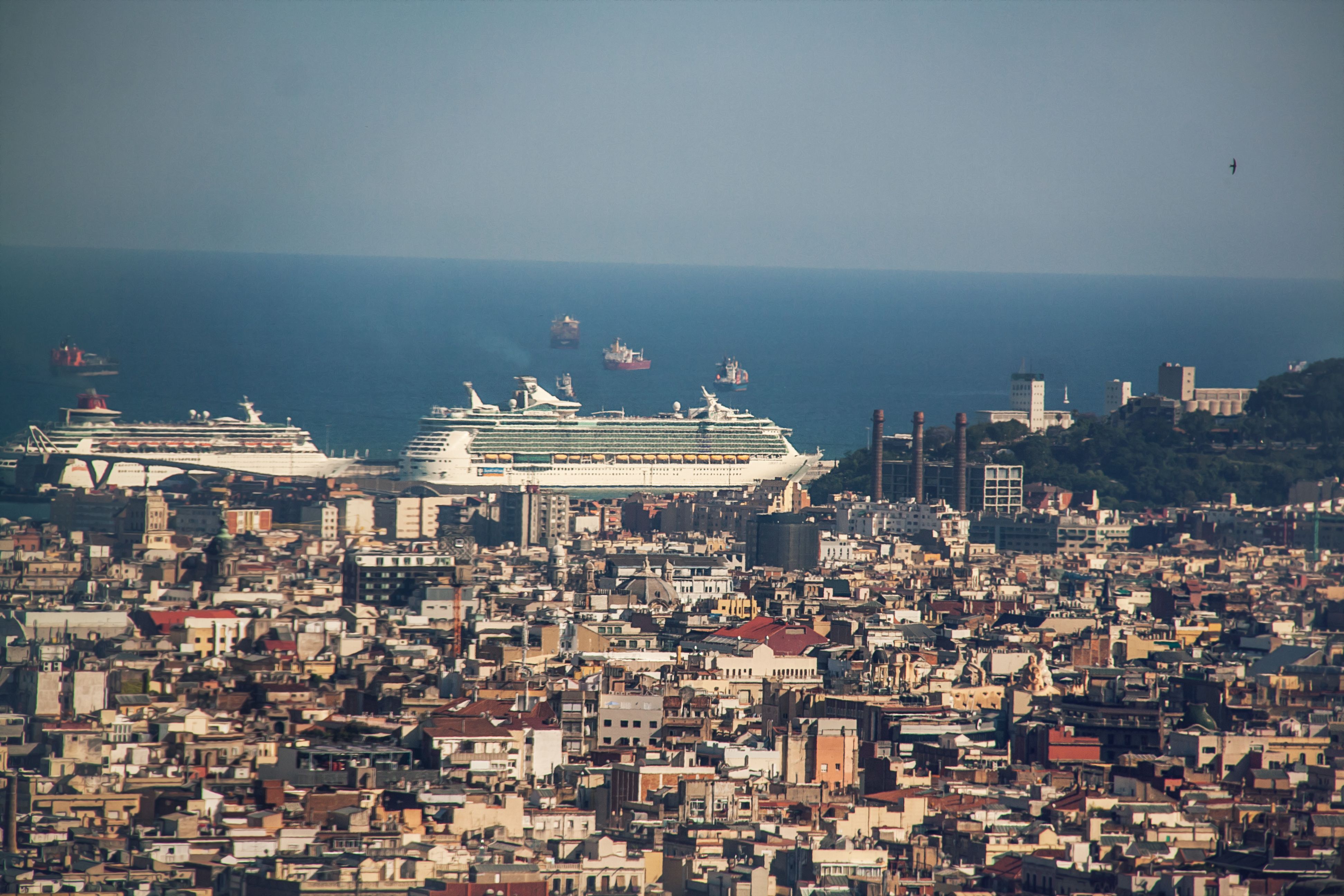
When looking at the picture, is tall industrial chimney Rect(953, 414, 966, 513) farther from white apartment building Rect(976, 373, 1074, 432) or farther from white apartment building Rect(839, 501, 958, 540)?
white apartment building Rect(976, 373, 1074, 432)

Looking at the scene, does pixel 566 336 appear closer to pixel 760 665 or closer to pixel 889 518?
pixel 889 518

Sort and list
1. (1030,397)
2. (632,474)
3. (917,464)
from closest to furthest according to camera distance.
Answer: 1. (917,464)
2. (632,474)
3. (1030,397)

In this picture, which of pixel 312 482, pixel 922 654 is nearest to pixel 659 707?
pixel 922 654

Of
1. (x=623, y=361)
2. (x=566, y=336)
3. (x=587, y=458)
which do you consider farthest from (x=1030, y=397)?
(x=566, y=336)

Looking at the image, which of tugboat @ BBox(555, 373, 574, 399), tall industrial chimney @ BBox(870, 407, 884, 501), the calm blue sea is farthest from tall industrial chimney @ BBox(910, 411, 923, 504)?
tugboat @ BBox(555, 373, 574, 399)

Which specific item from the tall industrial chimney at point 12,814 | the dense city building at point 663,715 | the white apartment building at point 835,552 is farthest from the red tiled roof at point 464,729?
the white apartment building at point 835,552

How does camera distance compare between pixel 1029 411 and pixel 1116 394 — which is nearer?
pixel 1029 411

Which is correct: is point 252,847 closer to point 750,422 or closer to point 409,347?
point 750,422
